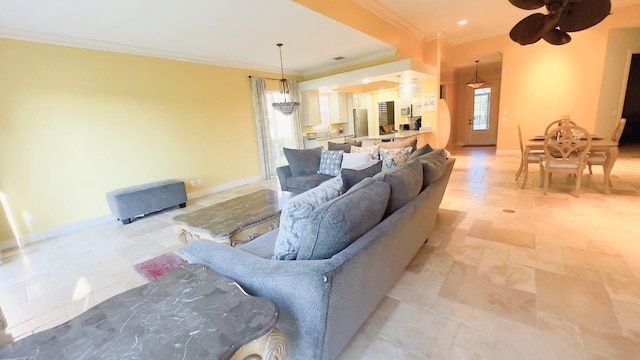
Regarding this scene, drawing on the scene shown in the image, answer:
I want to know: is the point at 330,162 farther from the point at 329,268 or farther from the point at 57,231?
the point at 57,231

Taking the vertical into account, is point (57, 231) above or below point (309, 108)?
below

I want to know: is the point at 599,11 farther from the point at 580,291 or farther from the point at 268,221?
the point at 268,221

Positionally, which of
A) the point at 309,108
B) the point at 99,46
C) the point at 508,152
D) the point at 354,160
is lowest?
the point at 508,152

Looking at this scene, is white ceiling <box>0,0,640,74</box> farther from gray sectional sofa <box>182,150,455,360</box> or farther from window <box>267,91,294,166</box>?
gray sectional sofa <box>182,150,455,360</box>

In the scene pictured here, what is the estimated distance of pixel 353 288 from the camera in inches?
52.3

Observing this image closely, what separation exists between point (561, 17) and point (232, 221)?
12.0 feet

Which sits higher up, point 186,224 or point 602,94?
point 602,94

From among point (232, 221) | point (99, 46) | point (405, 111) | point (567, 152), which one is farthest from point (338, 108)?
point (232, 221)

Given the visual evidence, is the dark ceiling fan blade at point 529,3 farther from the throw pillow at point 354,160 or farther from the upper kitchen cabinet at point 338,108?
the upper kitchen cabinet at point 338,108

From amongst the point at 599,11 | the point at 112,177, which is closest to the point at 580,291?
the point at 599,11

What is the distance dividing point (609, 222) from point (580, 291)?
1.77 m

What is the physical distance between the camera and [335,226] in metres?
1.25

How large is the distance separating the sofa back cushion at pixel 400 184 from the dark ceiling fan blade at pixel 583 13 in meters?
2.19

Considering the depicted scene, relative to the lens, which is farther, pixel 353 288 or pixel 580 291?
pixel 580 291
